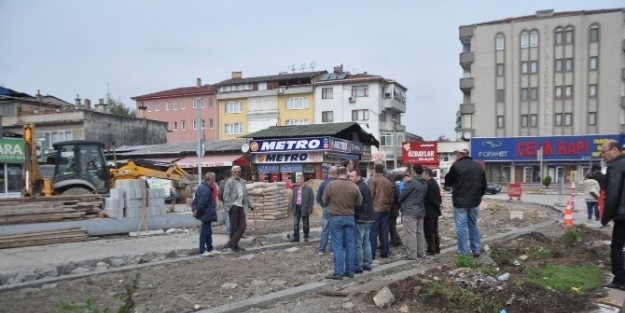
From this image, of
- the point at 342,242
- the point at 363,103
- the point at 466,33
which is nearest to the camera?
the point at 342,242

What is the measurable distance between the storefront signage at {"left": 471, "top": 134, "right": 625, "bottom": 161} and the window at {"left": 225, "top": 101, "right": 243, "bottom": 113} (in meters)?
28.6

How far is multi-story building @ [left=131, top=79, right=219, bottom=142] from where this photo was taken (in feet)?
221

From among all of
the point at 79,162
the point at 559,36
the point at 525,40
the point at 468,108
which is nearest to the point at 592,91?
the point at 559,36

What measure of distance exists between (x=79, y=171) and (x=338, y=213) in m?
13.0

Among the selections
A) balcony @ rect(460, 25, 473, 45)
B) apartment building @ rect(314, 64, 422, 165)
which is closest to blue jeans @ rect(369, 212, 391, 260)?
apartment building @ rect(314, 64, 422, 165)

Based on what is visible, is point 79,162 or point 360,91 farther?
point 360,91

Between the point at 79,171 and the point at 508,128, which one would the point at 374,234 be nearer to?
the point at 79,171

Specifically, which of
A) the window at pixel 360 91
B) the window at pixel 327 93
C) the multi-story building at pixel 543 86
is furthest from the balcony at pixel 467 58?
the window at pixel 327 93

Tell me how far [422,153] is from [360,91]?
14540mm

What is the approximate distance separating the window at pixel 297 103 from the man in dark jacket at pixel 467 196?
5278 cm

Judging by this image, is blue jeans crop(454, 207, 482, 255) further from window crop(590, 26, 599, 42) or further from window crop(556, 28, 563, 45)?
window crop(590, 26, 599, 42)

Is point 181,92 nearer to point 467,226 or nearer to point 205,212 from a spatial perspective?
point 205,212

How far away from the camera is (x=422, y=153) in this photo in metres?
47.1

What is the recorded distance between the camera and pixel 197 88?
7119cm
